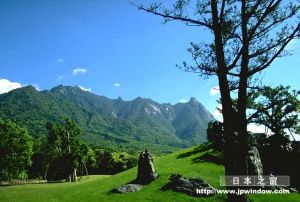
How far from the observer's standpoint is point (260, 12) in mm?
14867

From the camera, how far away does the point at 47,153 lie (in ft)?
343

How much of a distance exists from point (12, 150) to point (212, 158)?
56.2 metres

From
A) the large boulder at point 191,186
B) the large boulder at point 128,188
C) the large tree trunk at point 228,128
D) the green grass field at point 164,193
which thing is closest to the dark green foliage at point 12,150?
the green grass field at point 164,193

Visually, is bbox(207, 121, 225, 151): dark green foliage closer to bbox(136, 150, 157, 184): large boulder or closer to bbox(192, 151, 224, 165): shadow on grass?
bbox(192, 151, 224, 165): shadow on grass

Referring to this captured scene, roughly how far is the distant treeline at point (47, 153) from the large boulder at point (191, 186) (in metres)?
53.6

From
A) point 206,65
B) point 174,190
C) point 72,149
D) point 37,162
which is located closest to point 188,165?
point 174,190

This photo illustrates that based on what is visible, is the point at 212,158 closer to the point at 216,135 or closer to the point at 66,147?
the point at 216,135

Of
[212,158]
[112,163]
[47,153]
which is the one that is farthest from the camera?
[112,163]

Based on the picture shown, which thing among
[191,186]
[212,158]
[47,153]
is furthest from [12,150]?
[191,186]

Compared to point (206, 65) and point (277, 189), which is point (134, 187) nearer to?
point (277, 189)

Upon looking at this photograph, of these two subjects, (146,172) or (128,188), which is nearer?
(128,188)

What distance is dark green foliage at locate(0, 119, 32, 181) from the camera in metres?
85.1

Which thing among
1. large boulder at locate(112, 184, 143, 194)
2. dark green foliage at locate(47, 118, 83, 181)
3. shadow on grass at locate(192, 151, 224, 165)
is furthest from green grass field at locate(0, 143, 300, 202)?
dark green foliage at locate(47, 118, 83, 181)

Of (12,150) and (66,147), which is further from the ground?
(66,147)
